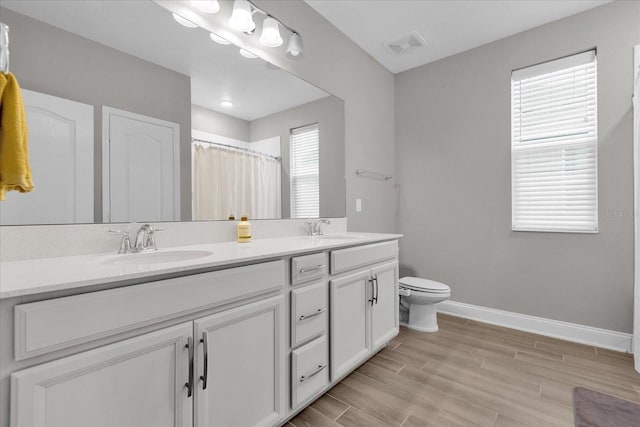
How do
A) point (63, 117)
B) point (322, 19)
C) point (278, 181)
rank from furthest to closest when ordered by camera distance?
1. point (322, 19)
2. point (278, 181)
3. point (63, 117)

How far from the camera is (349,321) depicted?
67.5 inches

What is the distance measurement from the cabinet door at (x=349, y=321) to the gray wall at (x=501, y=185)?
1.51 meters

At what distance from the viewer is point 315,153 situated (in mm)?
2291

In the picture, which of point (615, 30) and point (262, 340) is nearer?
point (262, 340)

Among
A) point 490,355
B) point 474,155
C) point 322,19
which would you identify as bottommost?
point 490,355

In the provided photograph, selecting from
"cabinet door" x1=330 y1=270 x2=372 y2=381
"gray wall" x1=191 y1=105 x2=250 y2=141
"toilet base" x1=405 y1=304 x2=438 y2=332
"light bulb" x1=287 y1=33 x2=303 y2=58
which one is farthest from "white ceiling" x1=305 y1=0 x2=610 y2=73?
"toilet base" x1=405 y1=304 x2=438 y2=332

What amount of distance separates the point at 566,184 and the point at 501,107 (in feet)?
2.78

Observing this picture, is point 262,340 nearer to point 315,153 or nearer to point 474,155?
point 315,153

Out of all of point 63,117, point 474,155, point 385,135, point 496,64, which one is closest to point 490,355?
point 474,155

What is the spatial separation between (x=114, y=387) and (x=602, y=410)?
2178 mm

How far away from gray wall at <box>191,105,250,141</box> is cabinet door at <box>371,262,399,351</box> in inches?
47.2

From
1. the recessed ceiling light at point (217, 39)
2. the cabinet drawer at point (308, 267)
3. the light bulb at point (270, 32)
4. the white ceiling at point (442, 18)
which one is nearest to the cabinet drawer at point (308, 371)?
the cabinet drawer at point (308, 267)

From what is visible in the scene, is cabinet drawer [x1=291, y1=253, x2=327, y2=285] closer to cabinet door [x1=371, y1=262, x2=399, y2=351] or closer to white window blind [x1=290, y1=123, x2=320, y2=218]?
cabinet door [x1=371, y1=262, x2=399, y2=351]

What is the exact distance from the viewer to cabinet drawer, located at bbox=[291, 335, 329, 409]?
1.36 m
